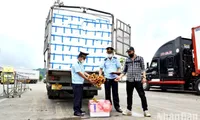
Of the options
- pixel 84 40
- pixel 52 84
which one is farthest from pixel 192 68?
pixel 52 84

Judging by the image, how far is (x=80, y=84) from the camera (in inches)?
238

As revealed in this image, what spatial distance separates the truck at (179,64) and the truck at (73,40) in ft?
23.1

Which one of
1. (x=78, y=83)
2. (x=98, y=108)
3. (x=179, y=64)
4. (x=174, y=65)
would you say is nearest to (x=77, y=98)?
(x=78, y=83)

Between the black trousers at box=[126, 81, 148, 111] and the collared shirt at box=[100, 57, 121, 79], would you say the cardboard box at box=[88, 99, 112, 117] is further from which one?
the collared shirt at box=[100, 57, 121, 79]

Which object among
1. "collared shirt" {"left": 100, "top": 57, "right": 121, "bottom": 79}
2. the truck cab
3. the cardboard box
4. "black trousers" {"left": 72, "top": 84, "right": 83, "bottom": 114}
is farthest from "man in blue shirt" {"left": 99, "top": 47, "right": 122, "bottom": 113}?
the truck cab

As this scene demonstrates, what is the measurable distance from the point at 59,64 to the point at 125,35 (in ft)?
9.97

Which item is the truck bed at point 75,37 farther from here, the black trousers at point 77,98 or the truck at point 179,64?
the truck at point 179,64

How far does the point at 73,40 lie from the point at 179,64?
368 inches

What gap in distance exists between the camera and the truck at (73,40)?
23.3ft

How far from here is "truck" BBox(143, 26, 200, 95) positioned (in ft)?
43.0

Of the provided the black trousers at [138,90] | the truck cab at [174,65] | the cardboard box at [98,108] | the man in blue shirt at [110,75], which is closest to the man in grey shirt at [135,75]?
the black trousers at [138,90]

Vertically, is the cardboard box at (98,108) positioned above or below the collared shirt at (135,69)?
below

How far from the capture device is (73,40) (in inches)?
289

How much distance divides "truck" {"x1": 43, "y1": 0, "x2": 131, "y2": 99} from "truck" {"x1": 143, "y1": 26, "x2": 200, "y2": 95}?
7030 millimetres
